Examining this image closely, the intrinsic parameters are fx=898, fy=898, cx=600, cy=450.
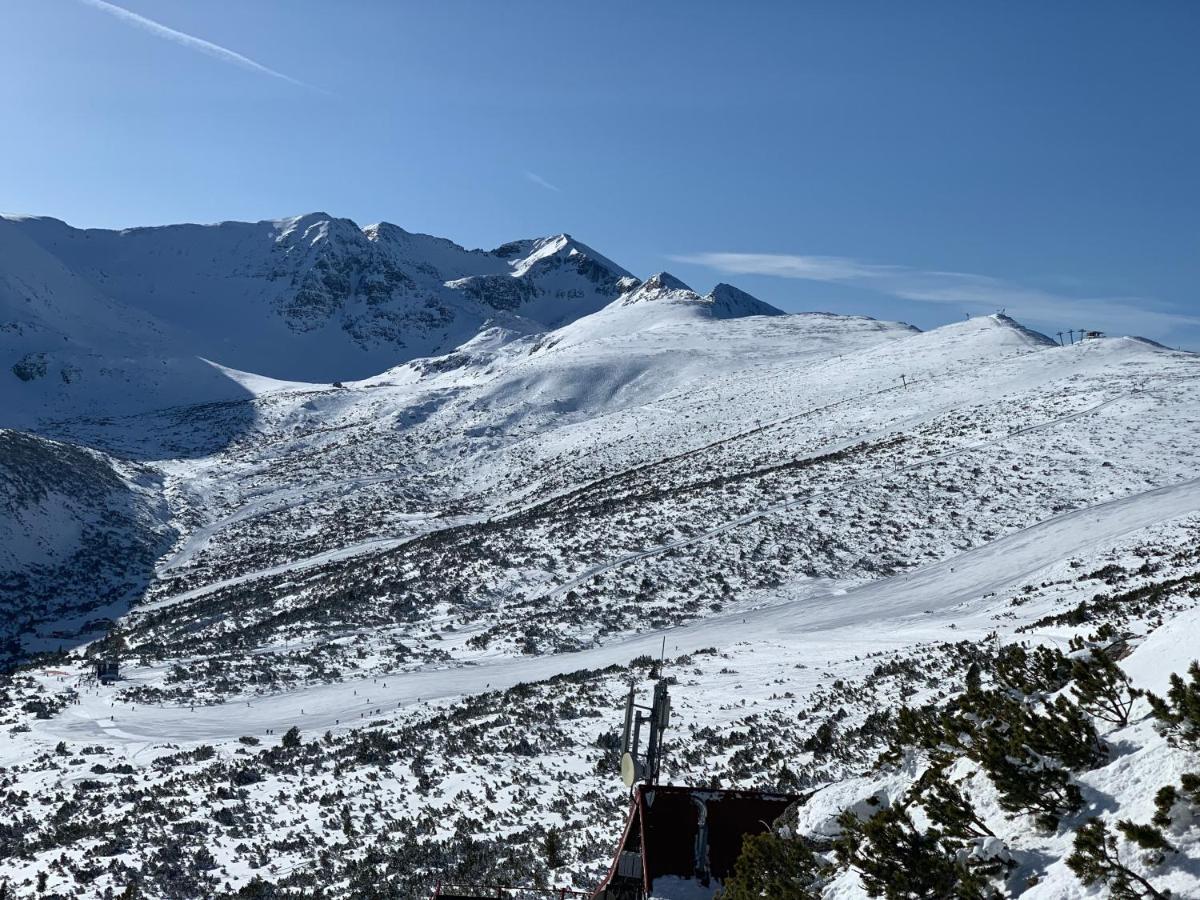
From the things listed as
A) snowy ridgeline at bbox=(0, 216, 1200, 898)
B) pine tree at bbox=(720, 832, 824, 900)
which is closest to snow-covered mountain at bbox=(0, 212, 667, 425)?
snowy ridgeline at bbox=(0, 216, 1200, 898)

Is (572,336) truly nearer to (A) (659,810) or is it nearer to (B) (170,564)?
(B) (170,564)

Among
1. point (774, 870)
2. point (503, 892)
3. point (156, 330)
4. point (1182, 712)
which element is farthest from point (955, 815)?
point (156, 330)

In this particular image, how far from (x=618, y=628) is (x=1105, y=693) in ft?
104

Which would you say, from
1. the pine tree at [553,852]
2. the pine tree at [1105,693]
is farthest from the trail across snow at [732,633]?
the pine tree at [1105,693]

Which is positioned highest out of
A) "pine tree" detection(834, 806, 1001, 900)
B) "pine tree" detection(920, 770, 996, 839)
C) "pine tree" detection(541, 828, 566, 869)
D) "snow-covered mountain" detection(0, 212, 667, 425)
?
"snow-covered mountain" detection(0, 212, 667, 425)

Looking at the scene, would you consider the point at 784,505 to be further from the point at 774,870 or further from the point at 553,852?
the point at 774,870

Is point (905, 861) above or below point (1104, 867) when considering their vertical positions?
below

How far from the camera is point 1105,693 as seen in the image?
6082 millimetres

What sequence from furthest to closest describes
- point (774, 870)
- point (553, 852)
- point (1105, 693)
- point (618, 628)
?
1. point (618, 628)
2. point (553, 852)
3. point (774, 870)
4. point (1105, 693)

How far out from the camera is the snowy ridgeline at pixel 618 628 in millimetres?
6738

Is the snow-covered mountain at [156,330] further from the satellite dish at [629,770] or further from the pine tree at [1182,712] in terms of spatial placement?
the pine tree at [1182,712]

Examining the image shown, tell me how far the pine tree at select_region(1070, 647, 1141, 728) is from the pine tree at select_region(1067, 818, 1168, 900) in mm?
1334

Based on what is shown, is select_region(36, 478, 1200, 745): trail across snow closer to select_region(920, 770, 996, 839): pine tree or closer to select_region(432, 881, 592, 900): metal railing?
select_region(432, 881, 592, 900): metal railing

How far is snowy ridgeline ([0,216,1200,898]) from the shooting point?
6.74m
